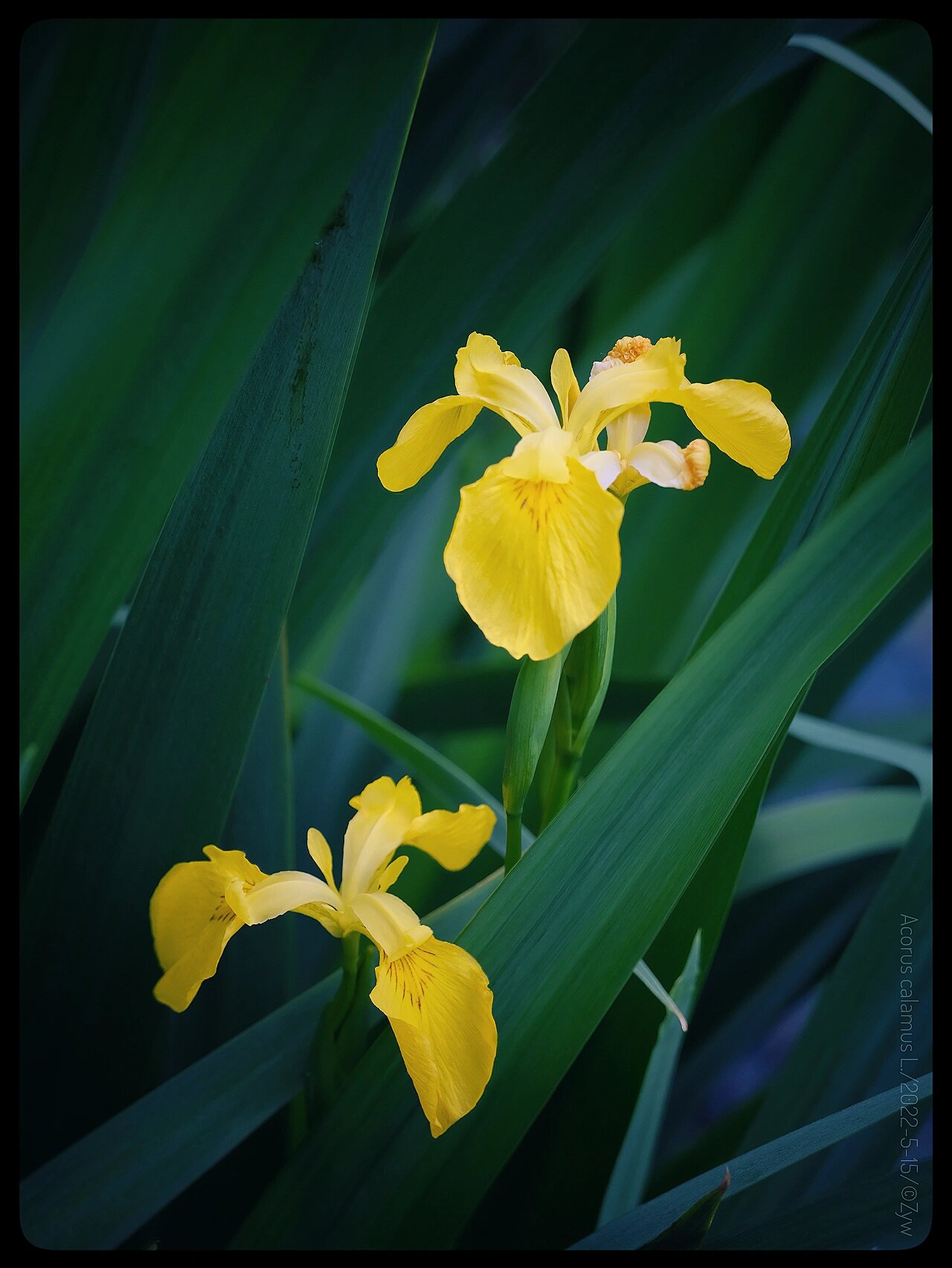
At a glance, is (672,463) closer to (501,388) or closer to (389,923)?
(501,388)

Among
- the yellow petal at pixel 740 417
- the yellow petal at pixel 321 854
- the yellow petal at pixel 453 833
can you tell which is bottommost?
the yellow petal at pixel 321 854

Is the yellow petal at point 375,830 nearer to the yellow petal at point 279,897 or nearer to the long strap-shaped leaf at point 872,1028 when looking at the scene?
the yellow petal at point 279,897

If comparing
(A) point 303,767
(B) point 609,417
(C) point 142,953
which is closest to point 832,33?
(B) point 609,417

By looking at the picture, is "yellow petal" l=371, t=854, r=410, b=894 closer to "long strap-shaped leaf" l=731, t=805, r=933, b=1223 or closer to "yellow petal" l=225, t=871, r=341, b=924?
"yellow petal" l=225, t=871, r=341, b=924

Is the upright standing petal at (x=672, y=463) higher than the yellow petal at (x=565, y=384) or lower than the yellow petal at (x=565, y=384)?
lower

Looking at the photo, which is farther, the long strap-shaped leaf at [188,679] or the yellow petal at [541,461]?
the long strap-shaped leaf at [188,679]

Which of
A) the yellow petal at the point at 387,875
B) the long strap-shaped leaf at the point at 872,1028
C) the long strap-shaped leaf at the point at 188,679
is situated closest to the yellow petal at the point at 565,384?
the long strap-shaped leaf at the point at 188,679
